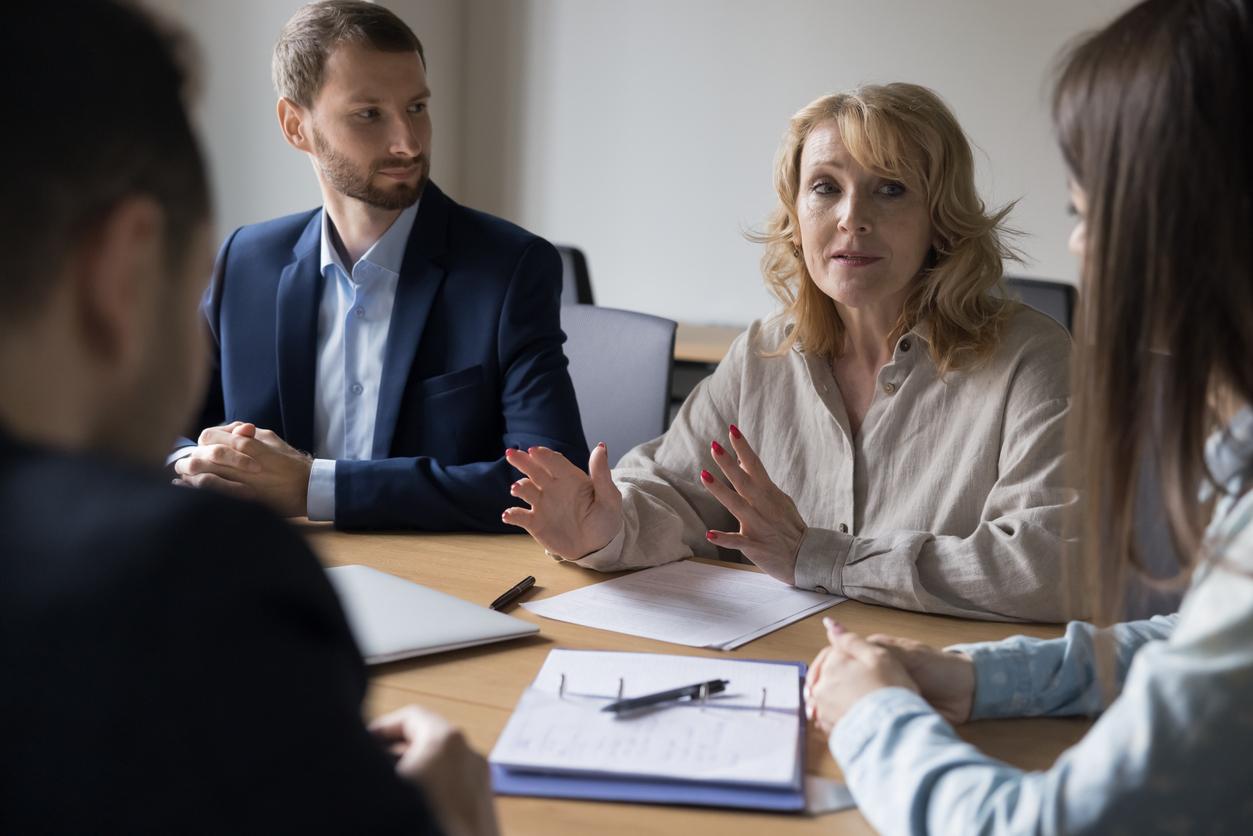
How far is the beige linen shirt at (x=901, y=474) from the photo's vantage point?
4.99 ft

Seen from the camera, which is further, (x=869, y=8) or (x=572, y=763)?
(x=869, y=8)

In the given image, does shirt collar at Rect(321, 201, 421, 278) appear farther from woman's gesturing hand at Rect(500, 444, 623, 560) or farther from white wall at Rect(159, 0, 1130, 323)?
white wall at Rect(159, 0, 1130, 323)

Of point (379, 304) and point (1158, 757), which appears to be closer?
point (1158, 757)

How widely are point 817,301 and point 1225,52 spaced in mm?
1189

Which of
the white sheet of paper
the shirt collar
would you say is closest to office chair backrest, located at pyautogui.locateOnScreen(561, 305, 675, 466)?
the shirt collar

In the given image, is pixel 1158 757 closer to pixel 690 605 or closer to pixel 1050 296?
pixel 690 605

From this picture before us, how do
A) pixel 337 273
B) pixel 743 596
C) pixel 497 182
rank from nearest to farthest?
1. pixel 743 596
2. pixel 337 273
3. pixel 497 182

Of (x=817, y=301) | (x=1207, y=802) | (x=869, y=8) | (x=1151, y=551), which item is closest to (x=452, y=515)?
(x=817, y=301)

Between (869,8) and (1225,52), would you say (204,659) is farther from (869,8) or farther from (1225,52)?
(869,8)

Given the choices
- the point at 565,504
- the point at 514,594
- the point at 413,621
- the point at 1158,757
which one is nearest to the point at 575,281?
the point at 565,504

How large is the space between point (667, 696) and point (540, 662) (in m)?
0.19

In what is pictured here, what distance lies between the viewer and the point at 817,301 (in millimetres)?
2018

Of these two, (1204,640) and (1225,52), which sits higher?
(1225,52)

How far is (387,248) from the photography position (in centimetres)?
215
